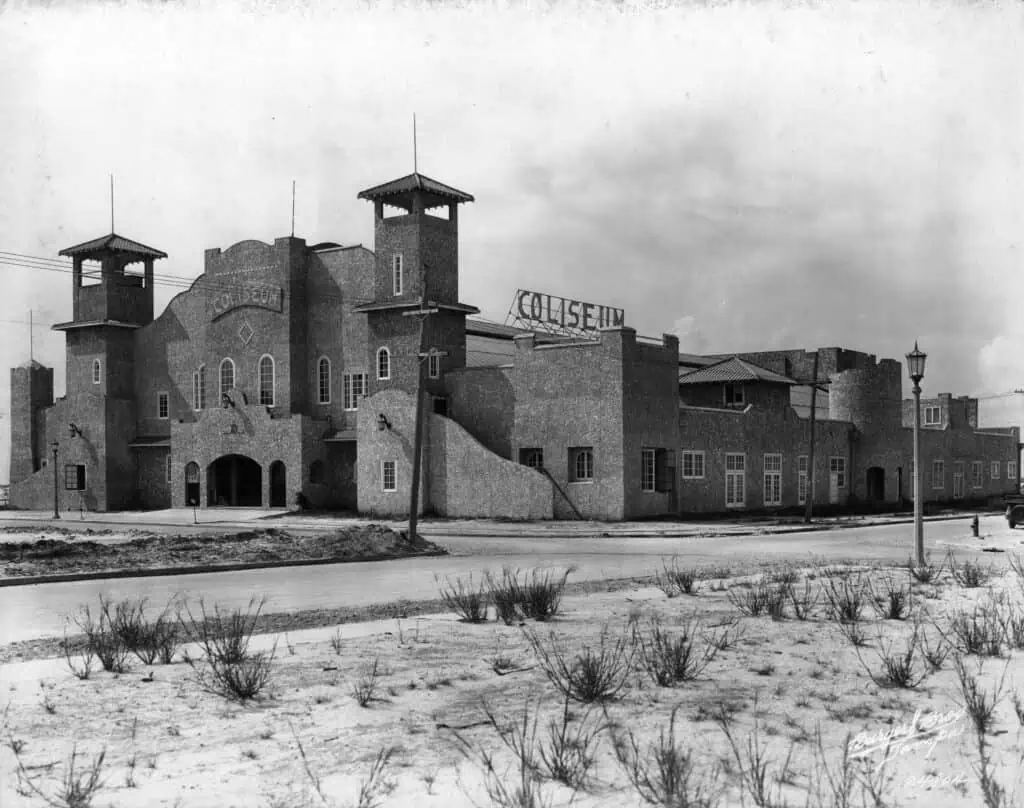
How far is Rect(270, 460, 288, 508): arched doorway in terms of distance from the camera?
56312 mm

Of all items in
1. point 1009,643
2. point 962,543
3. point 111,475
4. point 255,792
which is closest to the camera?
point 255,792

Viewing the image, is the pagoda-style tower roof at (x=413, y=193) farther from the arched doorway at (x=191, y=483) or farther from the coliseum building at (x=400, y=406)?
the arched doorway at (x=191, y=483)

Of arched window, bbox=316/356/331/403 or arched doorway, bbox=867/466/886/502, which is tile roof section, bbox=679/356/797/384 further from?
arched window, bbox=316/356/331/403

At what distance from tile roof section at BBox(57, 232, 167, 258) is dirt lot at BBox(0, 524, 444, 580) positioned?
1241 inches

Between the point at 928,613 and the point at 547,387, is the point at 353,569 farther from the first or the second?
the point at 547,387

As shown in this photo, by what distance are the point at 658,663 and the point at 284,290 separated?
46993 millimetres

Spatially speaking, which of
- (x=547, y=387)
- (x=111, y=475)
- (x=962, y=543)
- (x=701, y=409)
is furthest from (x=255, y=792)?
(x=111, y=475)

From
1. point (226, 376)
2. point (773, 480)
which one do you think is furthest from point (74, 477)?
point (773, 480)

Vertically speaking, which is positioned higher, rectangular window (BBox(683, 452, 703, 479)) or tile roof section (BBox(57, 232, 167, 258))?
tile roof section (BBox(57, 232, 167, 258))

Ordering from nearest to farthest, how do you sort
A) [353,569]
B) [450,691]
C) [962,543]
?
[450,691]
[353,569]
[962,543]

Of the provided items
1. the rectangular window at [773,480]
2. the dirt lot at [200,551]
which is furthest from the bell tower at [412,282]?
the dirt lot at [200,551]

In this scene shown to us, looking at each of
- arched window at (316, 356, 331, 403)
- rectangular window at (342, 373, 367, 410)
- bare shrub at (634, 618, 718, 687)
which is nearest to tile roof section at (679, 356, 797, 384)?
rectangular window at (342, 373, 367, 410)

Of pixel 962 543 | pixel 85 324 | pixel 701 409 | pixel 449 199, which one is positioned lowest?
pixel 962 543

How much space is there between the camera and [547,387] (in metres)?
47.2
